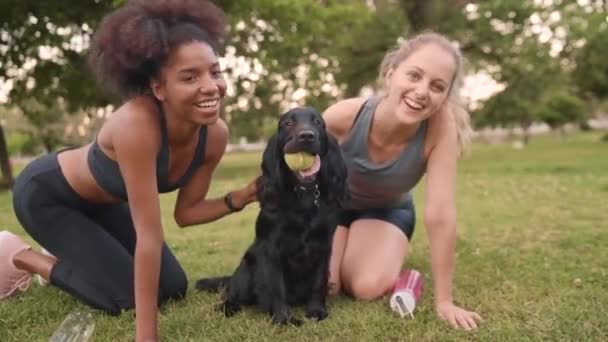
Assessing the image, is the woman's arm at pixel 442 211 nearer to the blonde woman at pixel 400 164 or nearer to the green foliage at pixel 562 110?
the blonde woman at pixel 400 164

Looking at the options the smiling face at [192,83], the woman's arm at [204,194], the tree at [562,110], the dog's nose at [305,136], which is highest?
the smiling face at [192,83]

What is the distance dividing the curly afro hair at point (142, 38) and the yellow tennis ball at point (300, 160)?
2.13ft

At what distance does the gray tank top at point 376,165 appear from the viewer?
3582 mm

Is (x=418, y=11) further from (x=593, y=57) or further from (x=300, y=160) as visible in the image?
(x=300, y=160)

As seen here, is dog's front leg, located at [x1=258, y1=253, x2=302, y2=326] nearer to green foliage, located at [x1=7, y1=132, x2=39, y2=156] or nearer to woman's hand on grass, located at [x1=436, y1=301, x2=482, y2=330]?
woman's hand on grass, located at [x1=436, y1=301, x2=482, y2=330]

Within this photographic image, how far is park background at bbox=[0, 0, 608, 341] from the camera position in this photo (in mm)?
3156

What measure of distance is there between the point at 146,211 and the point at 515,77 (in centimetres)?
2019

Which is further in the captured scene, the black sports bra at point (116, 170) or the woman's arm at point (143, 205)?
the black sports bra at point (116, 170)

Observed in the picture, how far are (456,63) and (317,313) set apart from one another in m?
1.58

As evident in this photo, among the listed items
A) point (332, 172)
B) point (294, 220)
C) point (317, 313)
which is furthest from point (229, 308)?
point (332, 172)

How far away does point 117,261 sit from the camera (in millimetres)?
3525

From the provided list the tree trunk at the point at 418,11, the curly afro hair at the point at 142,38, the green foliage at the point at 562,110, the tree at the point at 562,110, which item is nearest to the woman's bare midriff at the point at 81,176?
the curly afro hair at the point at 142,38

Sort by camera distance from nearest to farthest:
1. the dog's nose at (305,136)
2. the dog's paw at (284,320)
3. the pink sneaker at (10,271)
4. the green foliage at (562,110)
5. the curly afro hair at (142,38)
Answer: the curly afro hair at (142,38), the dog's nose at (305,136), the dog's paw at (284,320), the pink sneaker at (10,271), the green foliage at (562,110)

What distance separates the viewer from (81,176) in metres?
3.38
